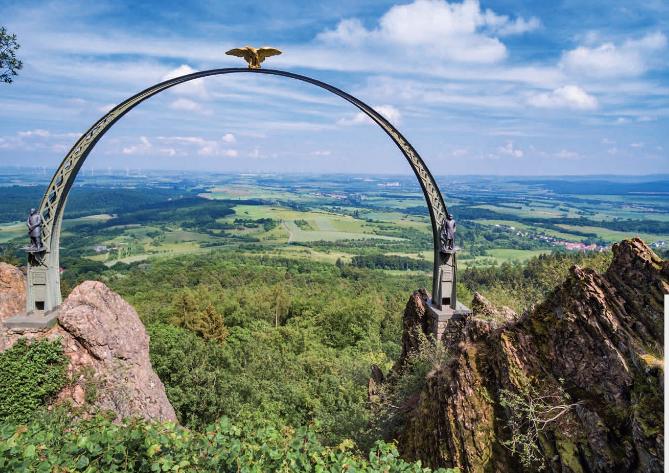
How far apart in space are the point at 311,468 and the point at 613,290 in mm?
4869

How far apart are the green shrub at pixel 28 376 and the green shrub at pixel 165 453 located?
18.1ft

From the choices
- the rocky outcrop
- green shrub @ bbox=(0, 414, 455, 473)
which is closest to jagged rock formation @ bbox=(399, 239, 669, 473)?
green shrub @ bbox=(0, 414, 455, 473)

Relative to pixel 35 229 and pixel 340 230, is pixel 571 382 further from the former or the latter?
pixel 340 230

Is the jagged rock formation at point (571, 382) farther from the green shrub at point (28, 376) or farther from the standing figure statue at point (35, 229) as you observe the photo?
the standing figure statue at point (35, 229)

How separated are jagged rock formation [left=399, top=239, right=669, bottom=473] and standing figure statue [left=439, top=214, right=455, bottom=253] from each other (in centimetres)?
309

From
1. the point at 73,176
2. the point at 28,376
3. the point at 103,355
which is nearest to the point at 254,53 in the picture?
the point at 73,176

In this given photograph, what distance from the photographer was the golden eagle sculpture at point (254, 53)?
30.7 feet

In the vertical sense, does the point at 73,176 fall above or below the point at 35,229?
above

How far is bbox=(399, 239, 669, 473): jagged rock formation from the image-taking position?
16.3ft

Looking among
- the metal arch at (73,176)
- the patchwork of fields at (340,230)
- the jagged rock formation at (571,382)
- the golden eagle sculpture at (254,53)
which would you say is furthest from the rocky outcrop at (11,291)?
the patchwork of fields at (340,230)

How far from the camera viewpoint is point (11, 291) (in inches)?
448

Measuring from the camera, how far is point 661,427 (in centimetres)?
453

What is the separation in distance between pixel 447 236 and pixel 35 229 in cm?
989

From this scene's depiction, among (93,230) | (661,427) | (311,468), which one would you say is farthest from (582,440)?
(93,230)
